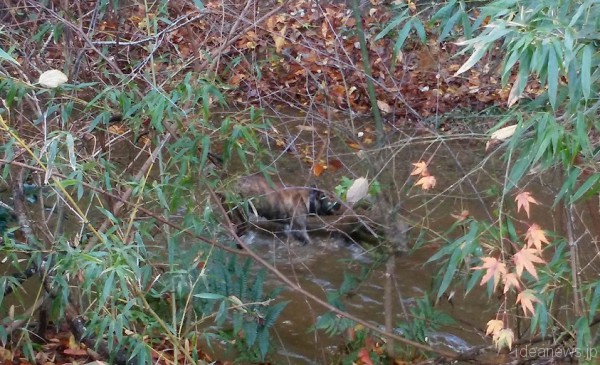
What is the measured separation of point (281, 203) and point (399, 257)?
1619mm

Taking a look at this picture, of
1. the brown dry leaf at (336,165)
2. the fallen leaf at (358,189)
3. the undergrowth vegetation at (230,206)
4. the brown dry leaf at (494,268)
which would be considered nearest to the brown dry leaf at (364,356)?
→ the undergrowth vegetation at (230,206)

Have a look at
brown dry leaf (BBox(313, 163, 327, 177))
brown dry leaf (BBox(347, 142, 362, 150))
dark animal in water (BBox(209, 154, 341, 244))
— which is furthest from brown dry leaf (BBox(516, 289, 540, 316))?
brown dry leaf (BBox(313, 163, 327, 177))

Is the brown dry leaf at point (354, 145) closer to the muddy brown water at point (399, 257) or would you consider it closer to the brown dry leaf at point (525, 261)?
the muddy brown water at point (399, 257)

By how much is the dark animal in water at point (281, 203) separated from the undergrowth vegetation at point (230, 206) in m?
0.09

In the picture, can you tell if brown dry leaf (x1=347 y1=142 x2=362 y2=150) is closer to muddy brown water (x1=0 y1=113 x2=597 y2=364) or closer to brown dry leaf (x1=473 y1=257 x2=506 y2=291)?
muddy brown water (x1=0 y1=113 x2=597 y2=364)

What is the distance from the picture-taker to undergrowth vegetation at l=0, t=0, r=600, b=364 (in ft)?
10.4

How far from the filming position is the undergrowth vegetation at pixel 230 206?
318 centimetres

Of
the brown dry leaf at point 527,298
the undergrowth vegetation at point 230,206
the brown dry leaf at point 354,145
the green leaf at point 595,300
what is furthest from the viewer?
the brown dry leaf at point 354,145

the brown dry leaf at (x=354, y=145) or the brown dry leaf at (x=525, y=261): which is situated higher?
the brown dry leaf at (x=525, y=261)

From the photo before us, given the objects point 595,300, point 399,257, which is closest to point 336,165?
point 399,257

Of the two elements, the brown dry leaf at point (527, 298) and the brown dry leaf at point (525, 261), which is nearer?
the brown dry leaf at point (525, 261)

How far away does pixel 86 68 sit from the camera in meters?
4.37

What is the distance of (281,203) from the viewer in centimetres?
609

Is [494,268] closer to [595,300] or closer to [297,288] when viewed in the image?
[595,300]
